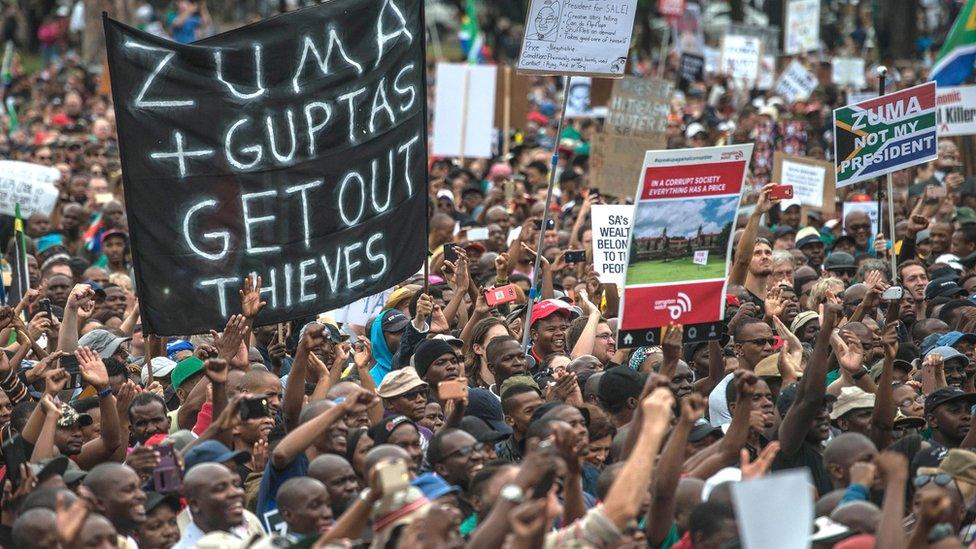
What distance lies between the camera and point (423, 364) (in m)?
8.55

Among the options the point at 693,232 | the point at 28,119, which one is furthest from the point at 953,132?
the point at 28,119

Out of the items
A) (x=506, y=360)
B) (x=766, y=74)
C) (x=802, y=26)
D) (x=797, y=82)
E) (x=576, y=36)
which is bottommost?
(x=766, y=74)

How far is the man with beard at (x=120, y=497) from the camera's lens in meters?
6.43

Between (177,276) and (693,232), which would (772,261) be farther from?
(177,276)

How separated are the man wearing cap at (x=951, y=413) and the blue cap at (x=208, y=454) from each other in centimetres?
349

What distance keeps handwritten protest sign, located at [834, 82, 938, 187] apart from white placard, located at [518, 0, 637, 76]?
2.01 m

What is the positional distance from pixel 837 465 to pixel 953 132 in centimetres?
974

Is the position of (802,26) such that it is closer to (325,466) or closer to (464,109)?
(464,109)

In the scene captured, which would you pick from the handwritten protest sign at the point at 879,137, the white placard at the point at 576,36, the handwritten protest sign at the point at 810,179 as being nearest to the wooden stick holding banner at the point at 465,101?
the handwritten protest sign at the point at 810,179

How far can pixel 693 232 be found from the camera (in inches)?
318

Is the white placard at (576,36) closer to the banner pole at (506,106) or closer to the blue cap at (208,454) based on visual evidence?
the blue cap at (208,454)

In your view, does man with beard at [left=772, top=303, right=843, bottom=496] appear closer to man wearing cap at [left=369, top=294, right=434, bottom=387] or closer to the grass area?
the grass area

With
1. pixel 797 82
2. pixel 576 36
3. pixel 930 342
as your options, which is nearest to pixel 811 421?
pixel 930 342

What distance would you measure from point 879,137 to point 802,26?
15.6 meters
